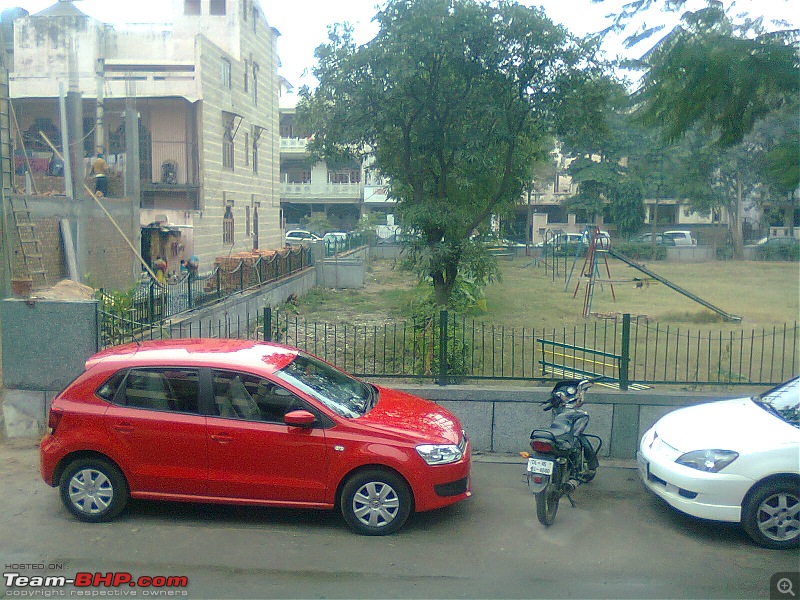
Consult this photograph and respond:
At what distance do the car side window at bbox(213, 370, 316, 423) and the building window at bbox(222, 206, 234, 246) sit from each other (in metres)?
20.9

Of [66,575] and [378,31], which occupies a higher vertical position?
[378,31]

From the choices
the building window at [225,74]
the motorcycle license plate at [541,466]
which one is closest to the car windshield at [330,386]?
the motorcycle license plate at [541,466]

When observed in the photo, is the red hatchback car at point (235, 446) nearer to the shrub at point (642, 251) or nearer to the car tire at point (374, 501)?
the car tire at point (374, 501)

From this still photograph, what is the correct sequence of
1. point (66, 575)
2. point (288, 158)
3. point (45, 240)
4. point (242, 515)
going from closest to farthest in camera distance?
point (66, 575), point (242, 515), point (45, 240), point (288, 158)

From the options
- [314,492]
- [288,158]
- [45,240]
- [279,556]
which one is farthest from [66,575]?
[288,158]

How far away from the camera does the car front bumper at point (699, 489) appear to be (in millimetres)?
5914

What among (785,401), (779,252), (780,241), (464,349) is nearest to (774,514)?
(785,401)

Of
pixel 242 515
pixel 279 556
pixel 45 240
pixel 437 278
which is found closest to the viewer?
pixel 279 556

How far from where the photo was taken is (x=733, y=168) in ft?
132

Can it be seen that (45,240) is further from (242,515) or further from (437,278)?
(242,515)

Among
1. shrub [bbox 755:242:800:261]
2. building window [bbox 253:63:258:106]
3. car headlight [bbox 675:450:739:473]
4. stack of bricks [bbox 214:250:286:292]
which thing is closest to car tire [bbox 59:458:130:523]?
car headlight [bbox 675:450:739:473]

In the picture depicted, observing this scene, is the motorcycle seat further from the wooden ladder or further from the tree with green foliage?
the wooden ladder

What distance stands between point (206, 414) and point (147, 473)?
663 mm

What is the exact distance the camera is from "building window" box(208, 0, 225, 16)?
89.9ft
